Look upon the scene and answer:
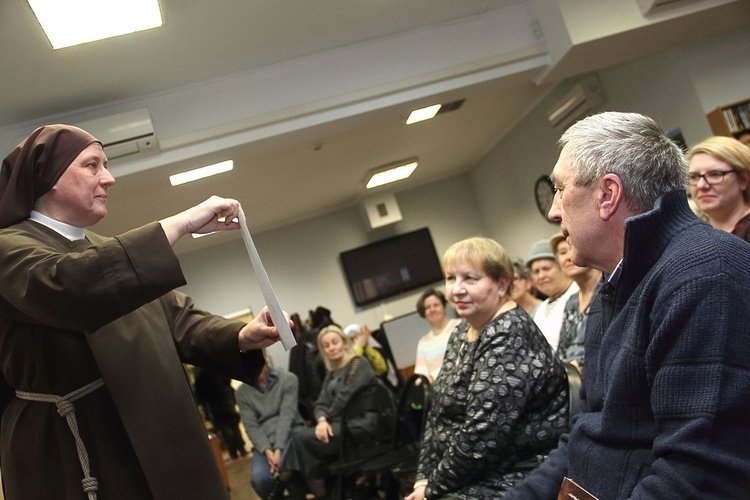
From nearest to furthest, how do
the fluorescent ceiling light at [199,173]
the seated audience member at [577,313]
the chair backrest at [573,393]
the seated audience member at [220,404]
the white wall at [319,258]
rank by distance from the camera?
the chair backrest at [573,393] → the seated audience member at [577,313] → the fluorescent ceiling light at [199,173] → the seated audience member at [220,404] → the white wall at [319,258]

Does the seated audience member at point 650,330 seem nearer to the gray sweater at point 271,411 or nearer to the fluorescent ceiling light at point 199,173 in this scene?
the gray sweater at point 271,411

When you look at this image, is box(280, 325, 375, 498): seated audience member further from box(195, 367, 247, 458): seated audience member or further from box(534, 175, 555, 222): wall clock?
box(534, 175, 555, 222): wall clock

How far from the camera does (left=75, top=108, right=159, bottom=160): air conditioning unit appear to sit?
442 cm

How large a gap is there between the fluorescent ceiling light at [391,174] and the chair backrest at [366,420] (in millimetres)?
4414

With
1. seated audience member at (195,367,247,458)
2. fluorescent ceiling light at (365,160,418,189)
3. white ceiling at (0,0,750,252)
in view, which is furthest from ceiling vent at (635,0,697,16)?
seated audience member at (195,367,247,458)

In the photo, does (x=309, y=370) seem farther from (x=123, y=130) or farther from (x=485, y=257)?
(x=485, y=257)

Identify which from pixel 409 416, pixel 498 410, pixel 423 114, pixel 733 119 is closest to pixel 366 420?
pixel 409 416

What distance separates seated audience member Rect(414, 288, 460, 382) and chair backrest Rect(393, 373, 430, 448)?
1.34ft

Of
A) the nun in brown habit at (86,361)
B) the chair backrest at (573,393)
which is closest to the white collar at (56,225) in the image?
the nun in brown habit at (86,361)

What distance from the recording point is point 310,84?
4.89 meters

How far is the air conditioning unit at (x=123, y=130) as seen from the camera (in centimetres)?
442

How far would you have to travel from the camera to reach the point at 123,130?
442 cm

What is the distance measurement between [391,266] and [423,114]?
4.32 m

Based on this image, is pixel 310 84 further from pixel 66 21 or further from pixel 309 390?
pixel 309 390
